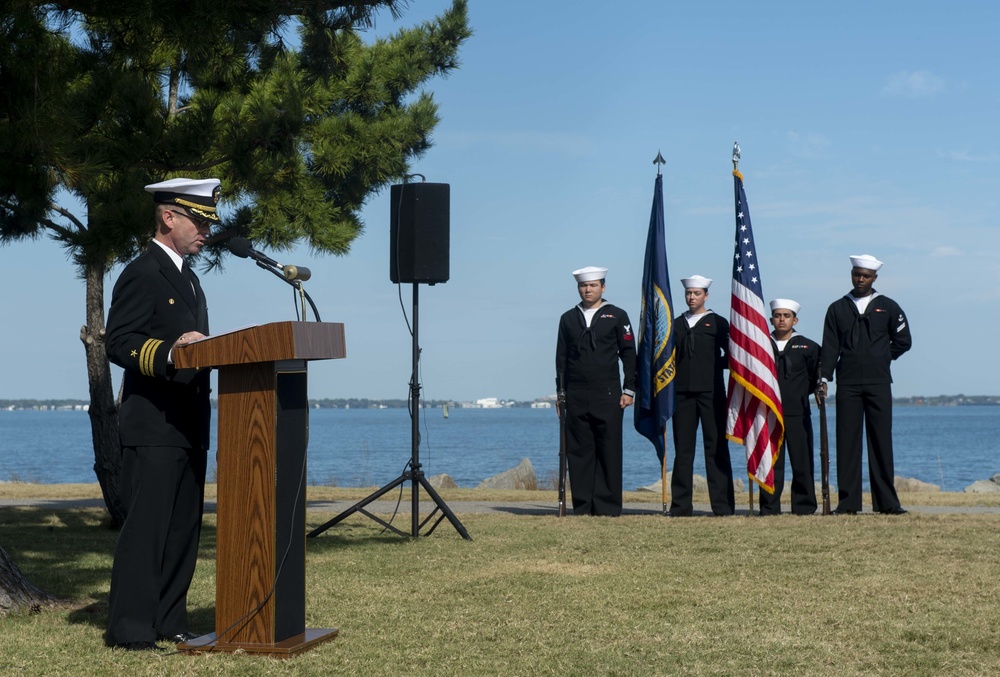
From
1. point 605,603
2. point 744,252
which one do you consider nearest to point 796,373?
point 744,252

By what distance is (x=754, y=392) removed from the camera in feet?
34.1

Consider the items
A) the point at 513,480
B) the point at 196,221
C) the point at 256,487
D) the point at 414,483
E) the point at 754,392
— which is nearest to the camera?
the point at 256,487

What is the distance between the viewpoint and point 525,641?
4832mm

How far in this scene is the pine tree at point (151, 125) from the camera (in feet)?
18.2

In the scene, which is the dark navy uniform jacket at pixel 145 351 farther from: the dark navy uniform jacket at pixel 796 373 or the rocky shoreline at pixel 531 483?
the rocky shoreline at pixel 531 483

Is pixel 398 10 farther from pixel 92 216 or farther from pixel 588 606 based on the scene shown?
pixel 588 606

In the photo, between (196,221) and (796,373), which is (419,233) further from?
(196,221)

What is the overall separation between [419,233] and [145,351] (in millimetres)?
4726

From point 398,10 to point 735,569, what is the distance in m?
3.65

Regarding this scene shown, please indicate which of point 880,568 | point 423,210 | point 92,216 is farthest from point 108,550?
point 880,568

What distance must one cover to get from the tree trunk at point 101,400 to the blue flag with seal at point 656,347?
469cm

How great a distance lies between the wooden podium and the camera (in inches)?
169

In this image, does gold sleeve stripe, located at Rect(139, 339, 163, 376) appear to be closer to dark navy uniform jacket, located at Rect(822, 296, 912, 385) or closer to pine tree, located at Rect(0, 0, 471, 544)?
pine tree, located at Rect(0, 0, 471, 544)

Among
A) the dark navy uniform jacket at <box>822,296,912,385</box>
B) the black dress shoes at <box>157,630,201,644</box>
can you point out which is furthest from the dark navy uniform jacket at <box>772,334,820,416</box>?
the black dress shoes at <box>157,630,201,644</box>
